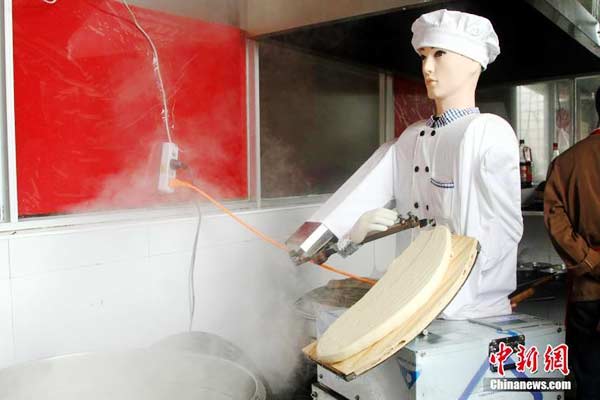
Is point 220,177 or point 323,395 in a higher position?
point 220,177

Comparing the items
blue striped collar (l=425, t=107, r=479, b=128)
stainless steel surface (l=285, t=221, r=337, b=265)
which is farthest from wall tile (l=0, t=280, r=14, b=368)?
blue striped collar (l=425, t=107, r=479, b=128)

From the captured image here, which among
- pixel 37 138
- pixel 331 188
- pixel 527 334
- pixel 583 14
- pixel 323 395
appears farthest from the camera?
pixel 331 188

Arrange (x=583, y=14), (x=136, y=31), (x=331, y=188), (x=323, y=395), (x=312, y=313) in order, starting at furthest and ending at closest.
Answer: (x=331, y=188)
(x=583, y=14)
(x=136, y=31)
(x=312, y=313)
(x=323, y=395)

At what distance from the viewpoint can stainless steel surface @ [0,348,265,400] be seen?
1147 mm

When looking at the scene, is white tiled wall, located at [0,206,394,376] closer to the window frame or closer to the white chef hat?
the window frame

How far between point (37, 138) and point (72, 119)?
12cm

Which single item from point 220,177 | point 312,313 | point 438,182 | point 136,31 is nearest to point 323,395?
point 312,313

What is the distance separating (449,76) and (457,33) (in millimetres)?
110

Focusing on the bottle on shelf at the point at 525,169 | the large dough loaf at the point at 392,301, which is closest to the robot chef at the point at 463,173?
the large dough loaf at the point at 392,301

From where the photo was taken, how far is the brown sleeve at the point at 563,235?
1.71 metres

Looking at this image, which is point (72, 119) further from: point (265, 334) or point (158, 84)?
point (265, 334)

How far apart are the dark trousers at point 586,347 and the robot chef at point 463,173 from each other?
0.64 metres

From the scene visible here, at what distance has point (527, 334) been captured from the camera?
111 cm

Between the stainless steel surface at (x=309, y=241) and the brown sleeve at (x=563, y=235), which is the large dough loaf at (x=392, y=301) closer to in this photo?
the stainless steel surface at (x=309, y=241)
